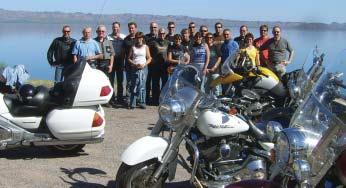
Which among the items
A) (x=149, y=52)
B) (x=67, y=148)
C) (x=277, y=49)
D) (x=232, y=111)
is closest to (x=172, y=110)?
(x=232, y=111)

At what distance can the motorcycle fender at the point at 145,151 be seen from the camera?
513cm

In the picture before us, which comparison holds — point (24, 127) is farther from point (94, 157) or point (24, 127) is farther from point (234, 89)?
point (234, 89)

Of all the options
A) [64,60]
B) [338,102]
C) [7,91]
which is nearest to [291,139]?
[338,102]

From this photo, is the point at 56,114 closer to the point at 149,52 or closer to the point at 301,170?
the point at 301,170

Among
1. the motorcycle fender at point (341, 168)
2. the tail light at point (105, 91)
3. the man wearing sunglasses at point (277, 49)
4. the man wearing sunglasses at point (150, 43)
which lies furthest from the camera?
the man wearing sunglasses at point (150, 43)

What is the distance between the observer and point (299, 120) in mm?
3889

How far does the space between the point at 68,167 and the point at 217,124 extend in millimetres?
2281

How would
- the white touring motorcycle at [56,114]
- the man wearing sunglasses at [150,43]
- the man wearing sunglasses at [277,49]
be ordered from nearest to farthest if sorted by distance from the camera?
the white touring motorcycle at [56,114] < the man wearing sunglasses at [277,49] < the man wearing sunglasses at [150,43]

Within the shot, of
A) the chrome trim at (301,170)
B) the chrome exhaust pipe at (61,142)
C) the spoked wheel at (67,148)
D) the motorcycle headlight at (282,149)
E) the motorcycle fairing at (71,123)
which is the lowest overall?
the spoked wheel at (67,148)

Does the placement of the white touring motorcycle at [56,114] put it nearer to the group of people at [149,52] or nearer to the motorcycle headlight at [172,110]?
the motorcycle headlight at [172,110]

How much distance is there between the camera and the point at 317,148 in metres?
3.40

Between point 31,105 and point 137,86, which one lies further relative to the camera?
point 137,86

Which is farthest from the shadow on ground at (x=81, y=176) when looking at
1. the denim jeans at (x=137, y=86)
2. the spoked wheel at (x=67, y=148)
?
the denim jeans at (x=137, y=86)

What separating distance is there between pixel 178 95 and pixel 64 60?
553 centimetres
